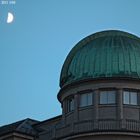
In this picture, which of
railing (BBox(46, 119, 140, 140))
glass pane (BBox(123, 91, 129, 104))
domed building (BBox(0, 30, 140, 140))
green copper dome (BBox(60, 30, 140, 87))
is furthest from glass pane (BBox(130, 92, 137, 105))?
railing (BBox(46, 119, 140, 140))

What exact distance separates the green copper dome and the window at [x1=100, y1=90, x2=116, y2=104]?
146cm

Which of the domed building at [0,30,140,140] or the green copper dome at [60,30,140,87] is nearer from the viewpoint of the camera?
the domed building at [0,30,140,140]

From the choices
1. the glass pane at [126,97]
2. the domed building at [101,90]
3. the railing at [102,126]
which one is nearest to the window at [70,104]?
the domed building at [101,90]

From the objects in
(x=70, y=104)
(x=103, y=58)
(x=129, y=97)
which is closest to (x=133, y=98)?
(x=129, y=97)

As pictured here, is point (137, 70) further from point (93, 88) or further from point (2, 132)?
point (2, 132)

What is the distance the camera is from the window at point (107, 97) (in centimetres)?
4894

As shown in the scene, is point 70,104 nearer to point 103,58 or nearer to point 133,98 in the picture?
point 103,58

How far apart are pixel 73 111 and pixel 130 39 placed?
28.8ft

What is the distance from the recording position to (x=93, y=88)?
4916 centimetres

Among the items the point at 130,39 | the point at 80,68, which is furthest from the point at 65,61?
the point at 130,39

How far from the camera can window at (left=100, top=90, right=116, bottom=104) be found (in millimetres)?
48938

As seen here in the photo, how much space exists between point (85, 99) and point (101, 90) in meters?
1.70

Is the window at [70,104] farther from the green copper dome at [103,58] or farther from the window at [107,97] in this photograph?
the window at [107,97]

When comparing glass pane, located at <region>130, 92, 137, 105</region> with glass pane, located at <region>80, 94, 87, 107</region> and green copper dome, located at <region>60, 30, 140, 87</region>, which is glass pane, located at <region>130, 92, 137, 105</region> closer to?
green copper dome, located at <region>60, 30, 140, 87</region>
